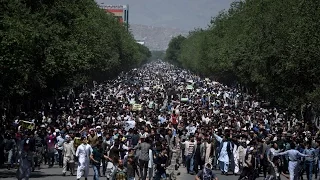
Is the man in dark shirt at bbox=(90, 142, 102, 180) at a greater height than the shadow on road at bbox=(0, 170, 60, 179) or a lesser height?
greater

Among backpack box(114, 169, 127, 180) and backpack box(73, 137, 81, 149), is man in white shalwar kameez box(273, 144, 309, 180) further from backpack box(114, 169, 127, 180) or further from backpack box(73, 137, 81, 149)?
backpack box(114, 169, 127, 180)

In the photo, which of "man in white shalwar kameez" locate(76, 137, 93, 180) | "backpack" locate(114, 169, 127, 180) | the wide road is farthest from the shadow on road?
"backpack" locate(114, 169, 127, 180)

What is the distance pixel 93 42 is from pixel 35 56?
82.6 feet

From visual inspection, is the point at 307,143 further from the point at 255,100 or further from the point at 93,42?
the point at 255,100

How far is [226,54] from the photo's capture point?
75625 mm

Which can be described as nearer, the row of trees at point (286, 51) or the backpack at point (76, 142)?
the backpack at point (76, 142)

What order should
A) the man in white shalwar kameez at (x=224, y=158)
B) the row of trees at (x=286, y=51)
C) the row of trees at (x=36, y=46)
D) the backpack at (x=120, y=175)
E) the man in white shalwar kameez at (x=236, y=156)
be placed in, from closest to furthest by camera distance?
the backpack at (x=120, y=175) < the man in white shalwar kameez at (x=224, y=158) < the man in white shalwar kameez at (x=236, y=156) < the row of trees at (x=36, y=46) < the row of trees at (x=286, y=51)

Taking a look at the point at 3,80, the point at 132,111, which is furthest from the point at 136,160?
the point at 132,111

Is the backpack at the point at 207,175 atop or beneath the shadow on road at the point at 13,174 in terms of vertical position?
atop

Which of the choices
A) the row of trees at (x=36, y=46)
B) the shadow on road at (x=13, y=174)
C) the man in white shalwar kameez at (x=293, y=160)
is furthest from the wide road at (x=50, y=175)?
the man in white shalwar kameez at (x=293, y=160)

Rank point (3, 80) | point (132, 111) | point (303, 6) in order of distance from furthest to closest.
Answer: point (132, 111)
point (303, 6)
point (3, 80)

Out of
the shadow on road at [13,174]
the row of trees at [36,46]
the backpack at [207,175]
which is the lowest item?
the shadow on road at [13,174]

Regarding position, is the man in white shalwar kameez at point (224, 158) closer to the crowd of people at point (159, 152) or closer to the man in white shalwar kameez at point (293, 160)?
the crowd of people at point (159, 152)

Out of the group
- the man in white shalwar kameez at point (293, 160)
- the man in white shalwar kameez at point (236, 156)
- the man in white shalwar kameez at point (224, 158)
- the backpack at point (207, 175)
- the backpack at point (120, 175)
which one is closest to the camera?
the backpack at point (120, 175)
